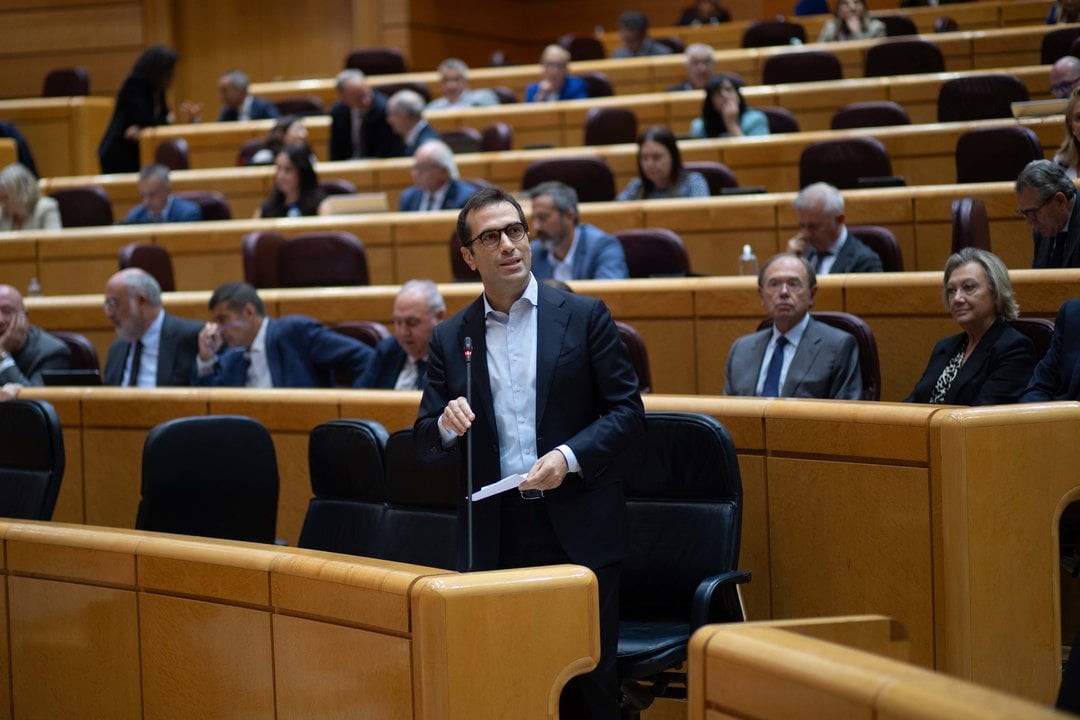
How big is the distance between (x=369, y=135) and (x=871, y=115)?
2392 millimetres

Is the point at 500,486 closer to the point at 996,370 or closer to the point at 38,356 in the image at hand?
the point at 996,370

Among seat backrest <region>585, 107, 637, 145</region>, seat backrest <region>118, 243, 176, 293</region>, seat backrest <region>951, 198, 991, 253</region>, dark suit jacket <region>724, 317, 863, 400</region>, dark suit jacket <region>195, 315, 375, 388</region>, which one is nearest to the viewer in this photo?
dark suit jacket <region>724, 317, 863, 400</region>

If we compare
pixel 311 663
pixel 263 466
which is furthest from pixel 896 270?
pixel 311 663

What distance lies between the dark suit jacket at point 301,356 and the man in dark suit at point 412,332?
0.20 meters

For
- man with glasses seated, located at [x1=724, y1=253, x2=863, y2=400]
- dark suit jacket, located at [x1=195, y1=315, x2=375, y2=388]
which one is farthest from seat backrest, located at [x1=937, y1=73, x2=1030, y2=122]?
dark suit jacket, located at [x1=195, y1=315, x2=375, y2=388]

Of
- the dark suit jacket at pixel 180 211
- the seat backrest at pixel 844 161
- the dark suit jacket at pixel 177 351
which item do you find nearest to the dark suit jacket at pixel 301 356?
the dark suit jacket at pixel 177 351

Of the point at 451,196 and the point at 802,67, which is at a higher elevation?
the point at 802,67

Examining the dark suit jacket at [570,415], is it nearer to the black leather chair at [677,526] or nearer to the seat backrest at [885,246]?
the black leather chair at [677,526]

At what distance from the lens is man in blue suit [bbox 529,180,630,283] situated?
430 centimetres

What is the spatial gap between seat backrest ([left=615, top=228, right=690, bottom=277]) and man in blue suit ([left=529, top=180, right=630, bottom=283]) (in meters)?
0.05

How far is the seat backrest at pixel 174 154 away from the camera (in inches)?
283

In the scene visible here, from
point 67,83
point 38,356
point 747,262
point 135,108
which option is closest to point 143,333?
point 38,356

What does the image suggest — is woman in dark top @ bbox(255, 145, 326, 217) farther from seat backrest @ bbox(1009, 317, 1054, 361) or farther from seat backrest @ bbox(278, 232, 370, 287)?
seat backrest @ bbox(1009, 317, 1054, 361)

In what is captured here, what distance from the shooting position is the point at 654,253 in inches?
173
